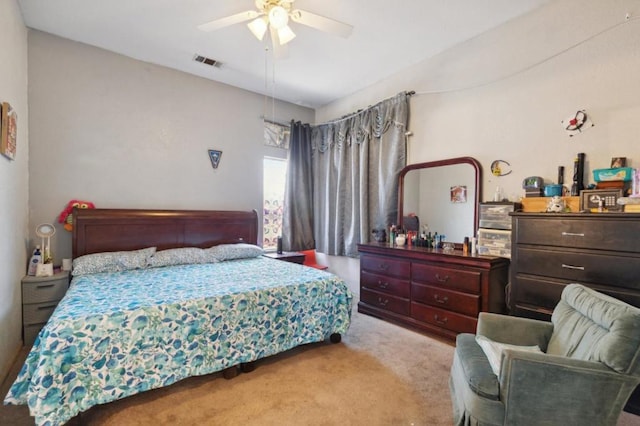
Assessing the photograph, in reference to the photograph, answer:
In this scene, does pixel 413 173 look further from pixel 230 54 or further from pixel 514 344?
pixel 230 54

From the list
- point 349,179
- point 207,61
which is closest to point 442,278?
point 349,179

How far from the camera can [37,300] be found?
2.77 metres

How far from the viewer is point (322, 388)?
84.7 inches

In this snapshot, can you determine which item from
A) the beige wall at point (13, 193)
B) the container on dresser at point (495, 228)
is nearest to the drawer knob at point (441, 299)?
the container on dresser at point (495, 228)

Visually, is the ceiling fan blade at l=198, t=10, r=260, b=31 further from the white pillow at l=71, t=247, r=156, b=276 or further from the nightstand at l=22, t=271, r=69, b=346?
the nightstand at l=22, t=271, r=69, b=346

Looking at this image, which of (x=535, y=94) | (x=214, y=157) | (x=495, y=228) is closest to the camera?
(x=535, y=94)

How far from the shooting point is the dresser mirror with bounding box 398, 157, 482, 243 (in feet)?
10.3

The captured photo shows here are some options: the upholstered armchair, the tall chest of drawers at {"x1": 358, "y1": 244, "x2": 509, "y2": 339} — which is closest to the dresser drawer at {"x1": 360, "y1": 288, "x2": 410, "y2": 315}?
the tall chest of drawers at {"x1": 358, "y1": 244, "x2": 509, "y2": 339}

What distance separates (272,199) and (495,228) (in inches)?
120

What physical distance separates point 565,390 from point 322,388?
4.61 ft

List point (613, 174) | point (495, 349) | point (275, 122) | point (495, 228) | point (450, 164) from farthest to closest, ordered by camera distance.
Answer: point (275, 122), point (450, 164), point (495, 228), point (613, 174), point (495, 349)

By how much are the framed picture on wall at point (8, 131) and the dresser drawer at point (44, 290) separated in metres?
1.14

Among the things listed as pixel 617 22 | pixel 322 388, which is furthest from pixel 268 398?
pixel 617 22

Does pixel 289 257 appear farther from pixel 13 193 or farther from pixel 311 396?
pixel 13 193
